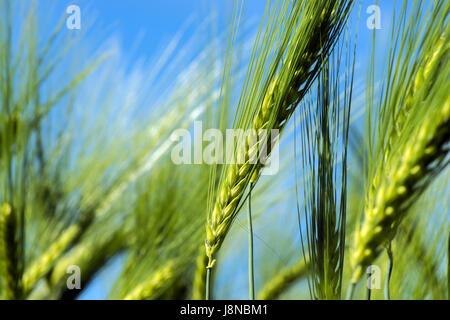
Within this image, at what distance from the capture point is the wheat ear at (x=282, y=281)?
2.75 ft

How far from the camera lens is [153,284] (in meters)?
0.70

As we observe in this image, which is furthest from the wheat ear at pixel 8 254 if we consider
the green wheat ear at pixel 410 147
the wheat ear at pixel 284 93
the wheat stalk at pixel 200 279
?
the green wheat ear at pixel 410 147

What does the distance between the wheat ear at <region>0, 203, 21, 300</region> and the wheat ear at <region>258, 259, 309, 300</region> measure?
367mm

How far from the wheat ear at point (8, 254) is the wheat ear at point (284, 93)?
0.36 metres

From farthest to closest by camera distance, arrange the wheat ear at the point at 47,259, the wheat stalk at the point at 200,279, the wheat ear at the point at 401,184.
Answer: the wheat ear at the point at 47,259
the wheat stalk at the point at 200,279
the wheat ear at the point at 401,184

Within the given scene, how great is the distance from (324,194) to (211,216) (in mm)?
109

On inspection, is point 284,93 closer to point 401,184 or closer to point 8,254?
point 401,184

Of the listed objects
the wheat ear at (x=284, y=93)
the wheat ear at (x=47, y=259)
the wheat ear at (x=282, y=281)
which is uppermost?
the wheat ear at (x=284, y=93)

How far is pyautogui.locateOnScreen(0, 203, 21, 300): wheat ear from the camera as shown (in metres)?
0.70

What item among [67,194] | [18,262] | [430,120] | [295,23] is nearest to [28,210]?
[67,194]

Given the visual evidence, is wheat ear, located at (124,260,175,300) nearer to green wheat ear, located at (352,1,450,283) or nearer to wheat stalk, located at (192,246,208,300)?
wheat stalk, located at (192,246,208,300)

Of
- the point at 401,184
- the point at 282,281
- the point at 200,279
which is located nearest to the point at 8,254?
the point at 200,279

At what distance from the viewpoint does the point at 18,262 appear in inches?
28.0

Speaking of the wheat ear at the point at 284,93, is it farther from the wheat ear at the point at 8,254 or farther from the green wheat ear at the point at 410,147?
the wheat ear at the point at 8,254
